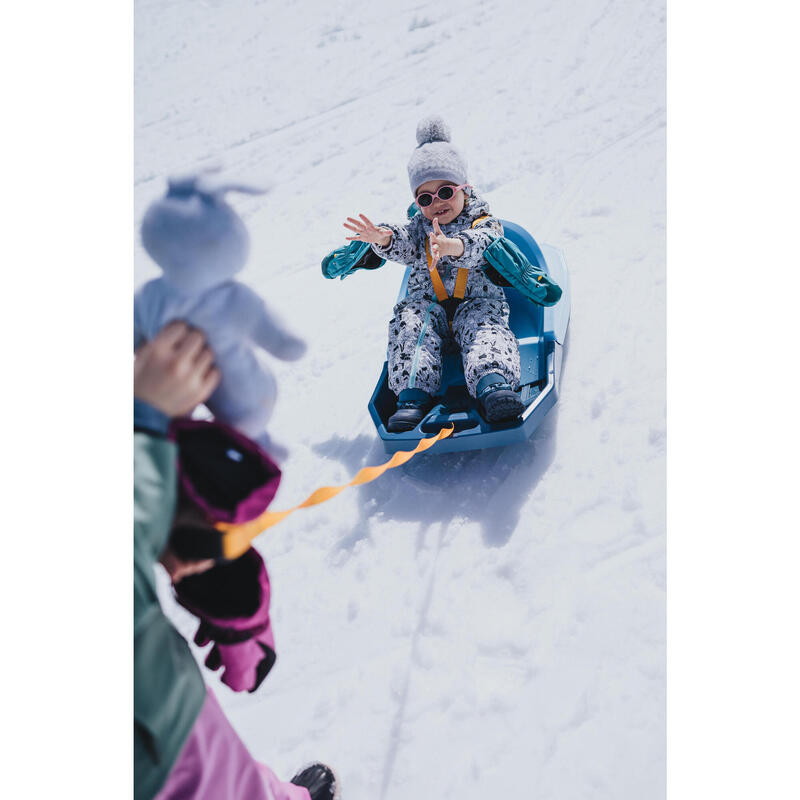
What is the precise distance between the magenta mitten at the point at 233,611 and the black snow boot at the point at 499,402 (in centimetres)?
82

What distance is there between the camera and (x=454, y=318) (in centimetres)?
167

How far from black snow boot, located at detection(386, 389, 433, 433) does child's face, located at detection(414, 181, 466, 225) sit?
1.33ft

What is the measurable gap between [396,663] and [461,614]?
14 cm

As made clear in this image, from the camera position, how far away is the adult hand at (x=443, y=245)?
1.50 metres

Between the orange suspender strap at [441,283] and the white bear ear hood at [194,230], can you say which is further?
the orange suspender strap at [441,283]

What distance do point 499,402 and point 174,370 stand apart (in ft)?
3.13

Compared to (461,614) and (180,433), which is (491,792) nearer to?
(461,614)

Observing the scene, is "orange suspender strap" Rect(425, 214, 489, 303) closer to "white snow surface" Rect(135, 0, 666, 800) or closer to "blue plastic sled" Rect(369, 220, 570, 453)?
"blue plastic sled" Rect(369, 220, 570, 453)

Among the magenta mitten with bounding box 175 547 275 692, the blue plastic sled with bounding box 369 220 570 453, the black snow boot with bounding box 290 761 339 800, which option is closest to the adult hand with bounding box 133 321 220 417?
the magenta mitten with bounding box 175 547 275 692

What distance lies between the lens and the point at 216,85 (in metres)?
3.47

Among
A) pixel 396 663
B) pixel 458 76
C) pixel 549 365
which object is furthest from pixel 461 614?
pixel 458 76

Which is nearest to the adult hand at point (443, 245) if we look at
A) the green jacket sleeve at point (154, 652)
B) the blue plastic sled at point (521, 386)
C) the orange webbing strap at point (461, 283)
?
the orange webbing strap at point (461, 283)

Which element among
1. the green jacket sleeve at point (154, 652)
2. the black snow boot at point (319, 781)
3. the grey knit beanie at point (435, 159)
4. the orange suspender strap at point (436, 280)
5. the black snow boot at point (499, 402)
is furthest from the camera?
the orange suspender strap at point (436, 280)

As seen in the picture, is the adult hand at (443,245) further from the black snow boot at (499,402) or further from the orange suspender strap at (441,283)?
the black snow boot at (499,402)
